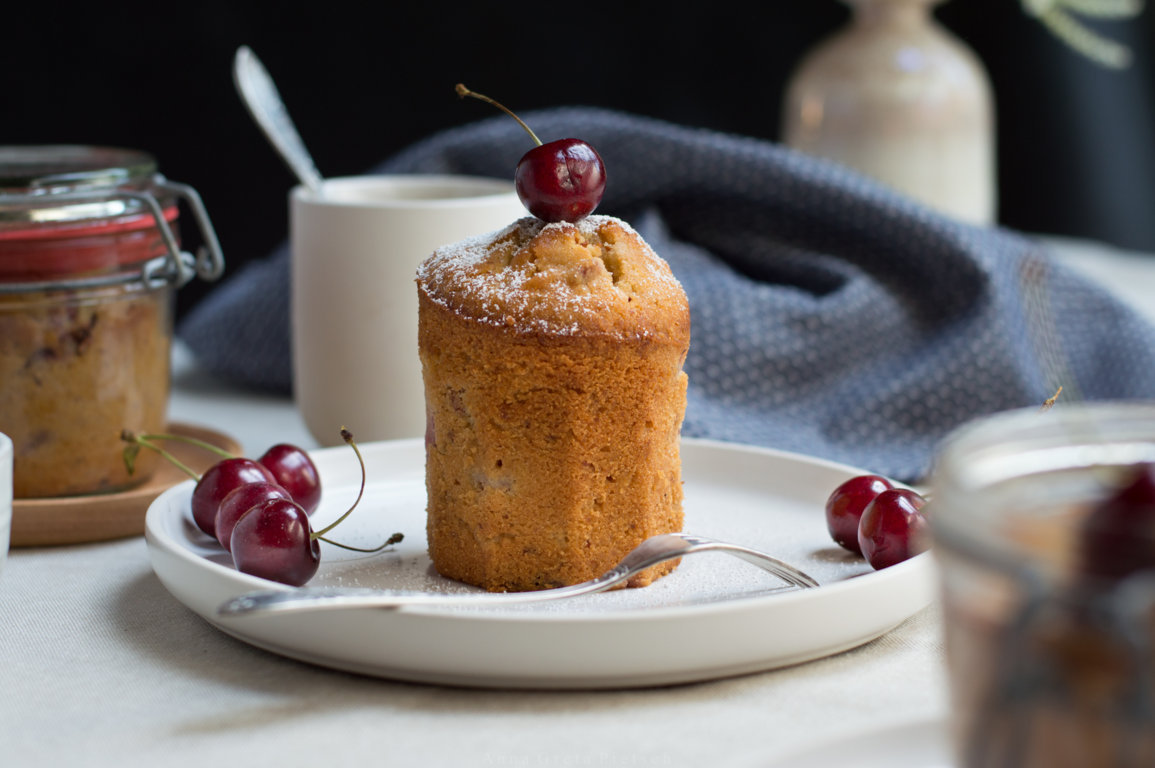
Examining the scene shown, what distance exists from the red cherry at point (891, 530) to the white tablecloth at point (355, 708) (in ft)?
0.18

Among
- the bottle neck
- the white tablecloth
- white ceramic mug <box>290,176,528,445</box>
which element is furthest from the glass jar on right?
the bottle neck

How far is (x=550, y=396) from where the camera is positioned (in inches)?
39.5

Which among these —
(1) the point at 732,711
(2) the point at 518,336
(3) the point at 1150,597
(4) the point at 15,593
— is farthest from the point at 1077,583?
(4) the point at 15,593

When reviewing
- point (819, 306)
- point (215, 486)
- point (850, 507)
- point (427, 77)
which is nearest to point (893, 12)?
point (819, 306)

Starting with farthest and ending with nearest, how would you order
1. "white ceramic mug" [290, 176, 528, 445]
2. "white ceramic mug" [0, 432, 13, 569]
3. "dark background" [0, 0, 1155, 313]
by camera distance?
1. "dark background" [0, 0, 1155, 313]
2. "white ceramic mug" [290, 176, 528, 445]
3. "white ceramic mug" [0, 432, 13, 569]

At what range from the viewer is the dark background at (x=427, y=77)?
2488mm

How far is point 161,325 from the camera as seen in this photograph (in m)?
1.36

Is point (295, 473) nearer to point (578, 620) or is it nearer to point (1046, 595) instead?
point (578, 620)

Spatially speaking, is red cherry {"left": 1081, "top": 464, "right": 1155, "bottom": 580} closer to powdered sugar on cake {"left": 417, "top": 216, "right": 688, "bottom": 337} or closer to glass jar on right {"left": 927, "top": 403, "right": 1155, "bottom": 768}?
glass jar on right {"left": 927, "top": 403, "right": 1155, "bottom": 768}

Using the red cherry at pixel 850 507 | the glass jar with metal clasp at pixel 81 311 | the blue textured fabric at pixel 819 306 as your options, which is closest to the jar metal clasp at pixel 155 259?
the glass jar with metal clasp at pixel 81 311

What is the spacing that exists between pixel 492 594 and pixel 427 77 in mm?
1950

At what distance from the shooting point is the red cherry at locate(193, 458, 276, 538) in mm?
1081

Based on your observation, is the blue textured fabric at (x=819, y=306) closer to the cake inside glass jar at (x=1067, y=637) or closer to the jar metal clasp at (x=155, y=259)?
the jar metal clasp at (x=155, y=259)

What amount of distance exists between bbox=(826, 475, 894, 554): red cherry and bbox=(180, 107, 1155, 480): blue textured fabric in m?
0.39
